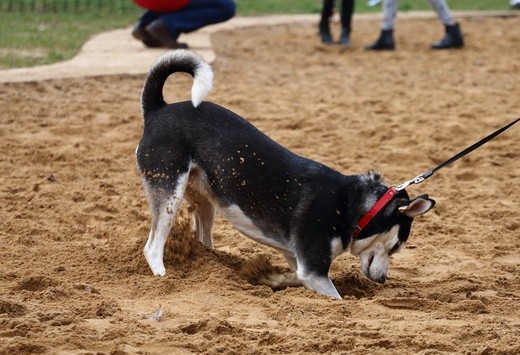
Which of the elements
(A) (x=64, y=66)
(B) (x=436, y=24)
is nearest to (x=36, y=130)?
(A) (x=64, y=66)

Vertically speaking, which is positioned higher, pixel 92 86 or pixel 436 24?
pixel 92 86

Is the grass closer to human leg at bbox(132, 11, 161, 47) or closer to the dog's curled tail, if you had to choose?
human leg at bbox(132, 11, 161, 47)

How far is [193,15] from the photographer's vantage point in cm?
1413

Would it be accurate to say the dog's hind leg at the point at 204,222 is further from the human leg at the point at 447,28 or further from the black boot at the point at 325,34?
the human leg at the point at 447,28

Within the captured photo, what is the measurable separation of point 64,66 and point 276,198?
662cm

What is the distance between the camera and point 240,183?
21.2 feet

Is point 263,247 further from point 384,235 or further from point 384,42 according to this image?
point 384,42

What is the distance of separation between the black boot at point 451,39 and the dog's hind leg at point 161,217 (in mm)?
9995

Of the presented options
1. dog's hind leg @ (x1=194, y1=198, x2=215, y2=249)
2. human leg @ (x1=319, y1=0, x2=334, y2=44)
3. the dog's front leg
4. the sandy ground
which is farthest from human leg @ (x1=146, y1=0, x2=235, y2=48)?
the dog's front leg

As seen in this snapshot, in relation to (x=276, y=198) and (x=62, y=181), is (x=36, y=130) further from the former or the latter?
(x=276, y=198)

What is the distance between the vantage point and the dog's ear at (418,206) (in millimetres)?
6234

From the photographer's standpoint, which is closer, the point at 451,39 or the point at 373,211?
the point at 373,211

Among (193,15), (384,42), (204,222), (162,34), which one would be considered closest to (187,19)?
(193,15)

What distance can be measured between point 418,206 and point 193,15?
839 cm
